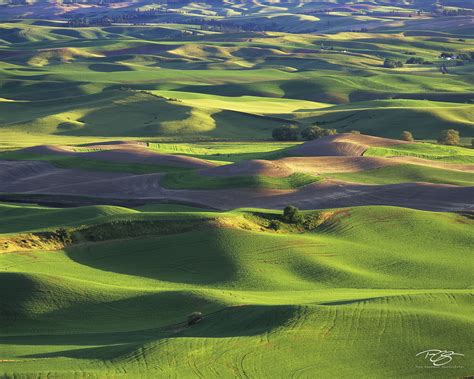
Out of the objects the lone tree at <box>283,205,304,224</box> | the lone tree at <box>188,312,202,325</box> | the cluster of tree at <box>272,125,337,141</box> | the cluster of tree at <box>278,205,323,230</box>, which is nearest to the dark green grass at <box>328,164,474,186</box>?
the cluster of tree at <box>278,205,323,230</box>

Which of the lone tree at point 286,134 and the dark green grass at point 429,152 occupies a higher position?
the dark green grass at point 429,152

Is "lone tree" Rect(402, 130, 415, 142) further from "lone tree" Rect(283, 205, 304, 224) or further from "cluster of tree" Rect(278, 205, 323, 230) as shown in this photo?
"lone tree" Rect(283, 205, 304, 224)

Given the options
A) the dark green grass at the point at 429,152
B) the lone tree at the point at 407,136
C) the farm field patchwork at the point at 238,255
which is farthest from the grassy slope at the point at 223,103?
the dark green grass at the point at 429,152

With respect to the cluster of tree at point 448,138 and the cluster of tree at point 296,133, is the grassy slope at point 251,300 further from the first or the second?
the cluster of tree at point 296,133

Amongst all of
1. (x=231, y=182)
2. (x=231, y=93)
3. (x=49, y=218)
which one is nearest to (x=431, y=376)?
(x=49, y=218)

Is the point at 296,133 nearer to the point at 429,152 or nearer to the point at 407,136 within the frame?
the point at 407,136

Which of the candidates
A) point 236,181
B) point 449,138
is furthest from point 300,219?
point 449,138
